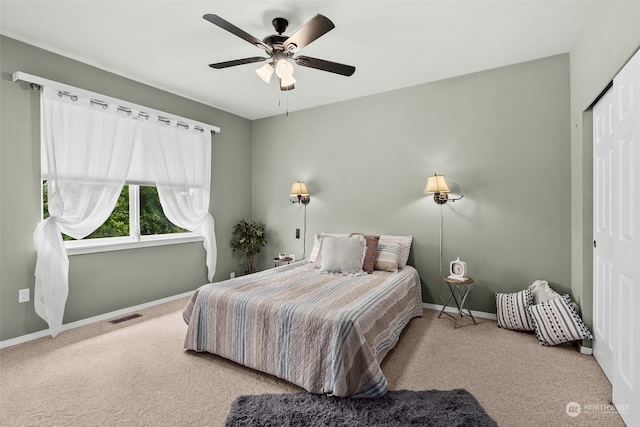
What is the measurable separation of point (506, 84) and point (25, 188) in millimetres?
5008

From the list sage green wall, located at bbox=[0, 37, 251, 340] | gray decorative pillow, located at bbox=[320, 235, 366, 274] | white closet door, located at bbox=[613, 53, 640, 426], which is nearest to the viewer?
white closet door, located at bbox=[613, 53, 640, 426]

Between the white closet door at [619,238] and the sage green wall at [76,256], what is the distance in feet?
14.6

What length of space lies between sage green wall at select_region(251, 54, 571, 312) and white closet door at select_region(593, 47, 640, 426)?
2.36ft

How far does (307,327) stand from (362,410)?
0.58 meters

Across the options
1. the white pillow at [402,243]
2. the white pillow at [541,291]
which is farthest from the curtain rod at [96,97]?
the white pillow at [541,291]

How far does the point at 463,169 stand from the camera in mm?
3586

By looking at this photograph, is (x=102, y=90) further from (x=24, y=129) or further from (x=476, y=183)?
(x=476, y=183)

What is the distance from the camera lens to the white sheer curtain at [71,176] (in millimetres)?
2914

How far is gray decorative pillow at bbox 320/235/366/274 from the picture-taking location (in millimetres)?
3391

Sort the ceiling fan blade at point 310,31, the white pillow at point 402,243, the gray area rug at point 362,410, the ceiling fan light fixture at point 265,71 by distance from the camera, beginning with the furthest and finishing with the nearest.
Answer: the white pillow at point 402,243
the ceiling fan light fixture at point 265,71
the ceiling fan blade at point 310,31
the gray area rug at point 362,410

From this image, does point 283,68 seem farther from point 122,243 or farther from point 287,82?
point 122,243

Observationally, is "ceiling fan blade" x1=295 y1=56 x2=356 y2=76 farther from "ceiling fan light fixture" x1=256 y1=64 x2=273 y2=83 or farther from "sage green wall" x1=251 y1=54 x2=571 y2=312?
"sage green wall" x1=251 y1=54 x2=571 y2=312

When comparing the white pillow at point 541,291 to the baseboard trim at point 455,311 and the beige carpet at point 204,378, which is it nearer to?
the beige carpet at point 204,378

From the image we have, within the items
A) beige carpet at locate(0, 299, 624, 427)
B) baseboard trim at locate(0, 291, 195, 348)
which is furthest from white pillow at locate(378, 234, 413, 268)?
baseboard trim at locate(0, 291, 195, 348)
